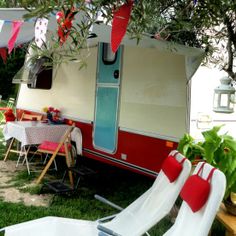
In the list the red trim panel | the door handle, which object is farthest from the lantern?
the door handle

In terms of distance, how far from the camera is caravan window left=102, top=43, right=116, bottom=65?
509 cm

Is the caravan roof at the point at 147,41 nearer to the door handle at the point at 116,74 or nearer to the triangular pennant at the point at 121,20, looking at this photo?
the door handle at the point at 116,74

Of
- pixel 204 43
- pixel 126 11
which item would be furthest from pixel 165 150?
pixel 126 11

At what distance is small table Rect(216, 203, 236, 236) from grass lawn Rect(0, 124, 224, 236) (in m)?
1.41

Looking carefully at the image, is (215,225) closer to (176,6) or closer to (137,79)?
(137,79)

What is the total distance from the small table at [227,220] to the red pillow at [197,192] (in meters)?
0.22

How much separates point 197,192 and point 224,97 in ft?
6.11

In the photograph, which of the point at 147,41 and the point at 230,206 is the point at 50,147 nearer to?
the point at 147,41

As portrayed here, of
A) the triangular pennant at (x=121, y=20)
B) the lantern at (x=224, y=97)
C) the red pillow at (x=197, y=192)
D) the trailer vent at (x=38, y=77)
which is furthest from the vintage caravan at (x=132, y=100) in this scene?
the triangular pennant at (x=121, y=20)

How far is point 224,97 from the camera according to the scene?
3.79 metres

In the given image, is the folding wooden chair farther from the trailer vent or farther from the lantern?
the lantern

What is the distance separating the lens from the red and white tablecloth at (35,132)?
18.2 feet

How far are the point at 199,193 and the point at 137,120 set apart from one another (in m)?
2.61

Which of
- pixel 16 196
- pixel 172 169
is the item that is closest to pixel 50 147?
pixel 16 196
